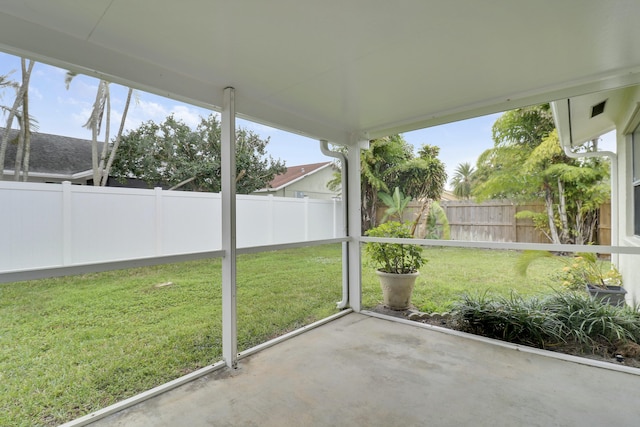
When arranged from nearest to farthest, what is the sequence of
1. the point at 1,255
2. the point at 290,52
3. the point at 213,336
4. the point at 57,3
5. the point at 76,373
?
the point at 57,3, the point at 1,255, the point at 290,52, the point at 76,373, the point at 213,336

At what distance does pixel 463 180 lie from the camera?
5914 millimetres

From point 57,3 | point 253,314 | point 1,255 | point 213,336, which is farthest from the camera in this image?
point 253,314

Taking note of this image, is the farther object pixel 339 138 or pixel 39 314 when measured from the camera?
pixel 339 138

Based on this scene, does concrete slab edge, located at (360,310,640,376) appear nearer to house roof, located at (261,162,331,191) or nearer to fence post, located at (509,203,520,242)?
house roof, located at (261,162,331,191)

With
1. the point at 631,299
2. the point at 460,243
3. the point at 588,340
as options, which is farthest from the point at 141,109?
the point at 631,299

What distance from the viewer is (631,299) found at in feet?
10.7

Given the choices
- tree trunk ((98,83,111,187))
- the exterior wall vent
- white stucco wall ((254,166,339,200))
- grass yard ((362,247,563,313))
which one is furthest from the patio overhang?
grass yard ((362,247,563,313))

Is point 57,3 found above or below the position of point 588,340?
above

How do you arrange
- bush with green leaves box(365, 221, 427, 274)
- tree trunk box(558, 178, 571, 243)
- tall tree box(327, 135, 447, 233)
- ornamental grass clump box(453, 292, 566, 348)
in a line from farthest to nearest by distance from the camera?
tall tree box(327, 135, 447, 233) → tree trunk box(558, 178, 571, 243) → bush with green leaves box(365, 221, 427, 274) → ornamental grass clump box(453, 292, 566, 348)

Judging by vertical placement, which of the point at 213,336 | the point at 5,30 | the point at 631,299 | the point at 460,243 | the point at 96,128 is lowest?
the point at 213,336

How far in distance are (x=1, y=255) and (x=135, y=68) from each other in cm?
142

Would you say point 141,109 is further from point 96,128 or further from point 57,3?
point 57,3

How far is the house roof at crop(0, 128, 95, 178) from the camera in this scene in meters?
2.11

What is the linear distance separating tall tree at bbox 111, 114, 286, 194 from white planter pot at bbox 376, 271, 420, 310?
223 cm
